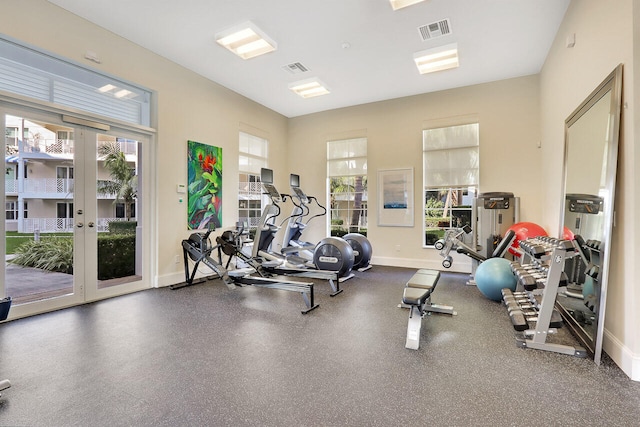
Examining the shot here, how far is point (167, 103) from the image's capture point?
5.07 meters

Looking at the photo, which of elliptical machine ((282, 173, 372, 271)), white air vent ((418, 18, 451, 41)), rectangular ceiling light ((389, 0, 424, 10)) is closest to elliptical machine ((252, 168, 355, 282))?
elliptical machine ((282, 173, 372, 271))

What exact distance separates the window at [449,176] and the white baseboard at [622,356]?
3.75 m

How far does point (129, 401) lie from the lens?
1.97 metres

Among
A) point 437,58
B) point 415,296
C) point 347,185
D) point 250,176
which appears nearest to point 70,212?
point 250,176

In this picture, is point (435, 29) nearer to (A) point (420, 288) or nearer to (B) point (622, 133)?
(B) point (622, 133)

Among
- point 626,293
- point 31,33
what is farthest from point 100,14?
point 626,293

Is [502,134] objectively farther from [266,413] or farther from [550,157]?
[266,413]

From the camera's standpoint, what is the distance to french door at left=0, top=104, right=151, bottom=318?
3543 mm

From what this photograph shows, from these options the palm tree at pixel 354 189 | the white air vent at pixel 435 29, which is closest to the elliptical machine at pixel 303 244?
the palm tree at pixel 354 189

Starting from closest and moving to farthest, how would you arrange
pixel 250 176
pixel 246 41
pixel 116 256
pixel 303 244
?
1. pixel 246 41
2. pixel 116 256
3. pixel 303 244
4. pixel 250 176

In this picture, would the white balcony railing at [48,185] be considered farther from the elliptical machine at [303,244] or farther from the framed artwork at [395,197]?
the framed artwork at [395,197]

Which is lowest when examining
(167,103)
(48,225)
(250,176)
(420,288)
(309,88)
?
(420,288)

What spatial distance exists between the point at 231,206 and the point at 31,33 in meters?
3.71

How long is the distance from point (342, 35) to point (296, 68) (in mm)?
1228
